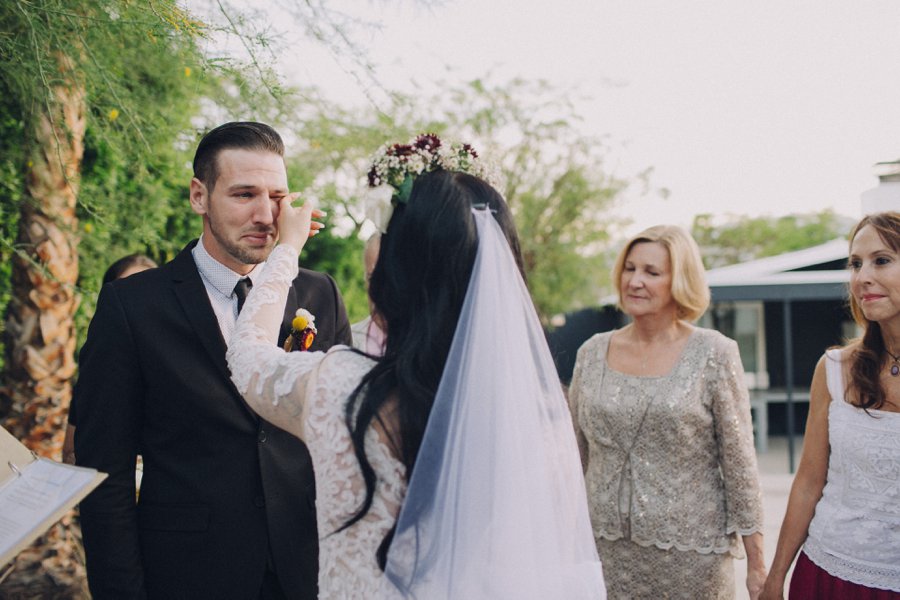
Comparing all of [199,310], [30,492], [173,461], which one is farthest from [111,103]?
[30,492]

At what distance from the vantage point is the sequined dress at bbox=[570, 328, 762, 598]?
2.92m

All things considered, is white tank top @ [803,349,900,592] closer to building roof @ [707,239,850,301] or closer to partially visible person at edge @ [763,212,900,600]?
partially visible person at edge @ [763,212,900,600]

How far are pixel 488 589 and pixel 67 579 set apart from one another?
10.7ft

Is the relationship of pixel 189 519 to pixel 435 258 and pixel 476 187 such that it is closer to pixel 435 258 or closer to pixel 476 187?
pixel 435 258

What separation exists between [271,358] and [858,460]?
6.31 ft

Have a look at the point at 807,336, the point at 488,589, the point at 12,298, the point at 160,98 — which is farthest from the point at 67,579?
the point at 807,336

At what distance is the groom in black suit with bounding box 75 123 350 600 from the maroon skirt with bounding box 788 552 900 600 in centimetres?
163

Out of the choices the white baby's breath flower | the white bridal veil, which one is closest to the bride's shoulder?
the white bridal veil

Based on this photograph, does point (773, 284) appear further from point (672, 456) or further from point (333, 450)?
point (333, 450)

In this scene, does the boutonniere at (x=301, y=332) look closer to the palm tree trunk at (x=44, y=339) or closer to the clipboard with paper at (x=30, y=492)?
the clipboard with paper at (x=30, y=492)

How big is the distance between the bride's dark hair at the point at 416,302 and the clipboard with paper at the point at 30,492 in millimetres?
642

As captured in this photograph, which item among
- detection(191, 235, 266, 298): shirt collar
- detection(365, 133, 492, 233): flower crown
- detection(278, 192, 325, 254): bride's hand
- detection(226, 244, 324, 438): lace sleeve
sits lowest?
detection(226, 244, 324, 438): lace sleeve

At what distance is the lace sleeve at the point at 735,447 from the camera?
289 cm

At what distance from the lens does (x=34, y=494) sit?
1.75 meters
